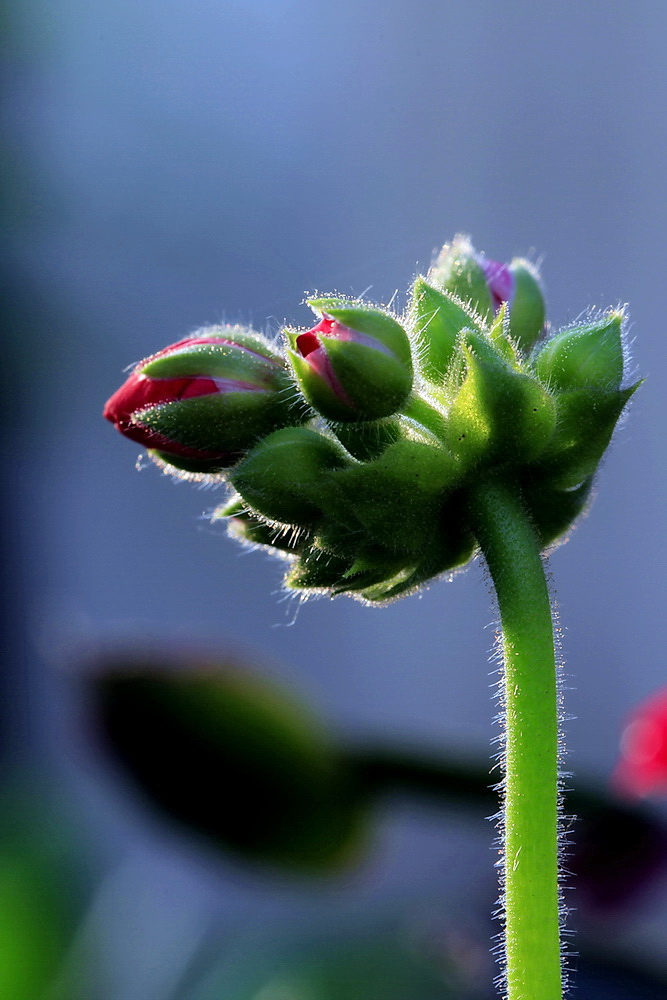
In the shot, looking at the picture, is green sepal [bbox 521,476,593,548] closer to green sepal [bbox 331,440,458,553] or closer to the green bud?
green sepal [bbox 331,440,458,553]

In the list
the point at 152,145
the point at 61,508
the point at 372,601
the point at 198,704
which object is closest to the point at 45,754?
the point at 61,508

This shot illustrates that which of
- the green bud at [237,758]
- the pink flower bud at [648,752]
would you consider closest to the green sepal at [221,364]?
the pink flower bud at [648,752]

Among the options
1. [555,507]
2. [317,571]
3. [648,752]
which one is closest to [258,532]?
[317,571]

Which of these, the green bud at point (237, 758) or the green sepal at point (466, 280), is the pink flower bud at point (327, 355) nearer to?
the green sepal at point (466, 280)

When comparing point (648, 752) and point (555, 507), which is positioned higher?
point (648, 752)

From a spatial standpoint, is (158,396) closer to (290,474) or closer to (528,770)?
(290,474)

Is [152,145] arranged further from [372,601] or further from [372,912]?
[372,601]
